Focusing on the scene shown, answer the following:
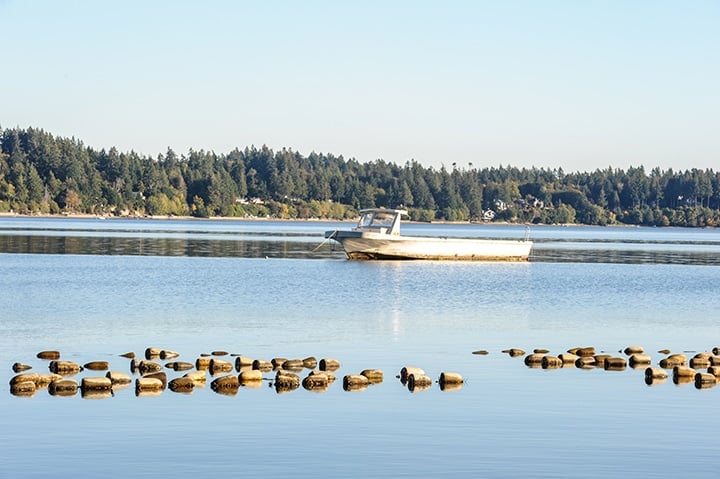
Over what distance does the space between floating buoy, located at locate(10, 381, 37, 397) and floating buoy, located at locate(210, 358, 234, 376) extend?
495cm

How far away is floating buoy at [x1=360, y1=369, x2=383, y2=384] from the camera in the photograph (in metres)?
31.7

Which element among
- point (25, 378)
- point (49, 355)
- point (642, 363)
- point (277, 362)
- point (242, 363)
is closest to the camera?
point (25, 378)

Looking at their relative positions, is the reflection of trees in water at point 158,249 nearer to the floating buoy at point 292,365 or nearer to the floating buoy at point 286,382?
the floating buoy at point 292,365

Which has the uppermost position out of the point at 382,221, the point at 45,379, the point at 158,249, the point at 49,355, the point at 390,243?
the point at 382,221

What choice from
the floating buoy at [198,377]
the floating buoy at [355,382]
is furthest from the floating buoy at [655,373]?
the floating buoy at [198,377]

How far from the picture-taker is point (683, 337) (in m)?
45.0

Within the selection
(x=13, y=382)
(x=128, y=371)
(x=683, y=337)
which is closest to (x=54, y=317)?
(x=128, y=371)

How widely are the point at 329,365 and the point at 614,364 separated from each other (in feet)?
27.4

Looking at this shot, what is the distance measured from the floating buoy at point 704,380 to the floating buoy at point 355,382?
758cm

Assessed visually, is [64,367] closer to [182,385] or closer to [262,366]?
[182,385]

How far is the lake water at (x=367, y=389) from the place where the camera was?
23.3m

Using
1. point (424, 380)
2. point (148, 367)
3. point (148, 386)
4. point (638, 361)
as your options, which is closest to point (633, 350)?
point (638, 361)

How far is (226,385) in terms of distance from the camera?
1192 inches

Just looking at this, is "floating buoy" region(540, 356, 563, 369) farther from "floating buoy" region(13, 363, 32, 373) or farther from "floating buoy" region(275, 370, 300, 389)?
"floating buoy" region(13, 363, 32, 373)
